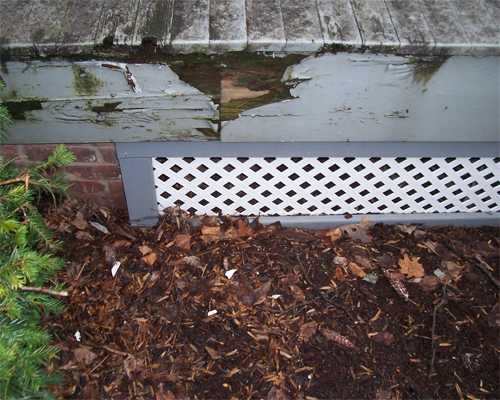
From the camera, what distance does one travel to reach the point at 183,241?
259cm

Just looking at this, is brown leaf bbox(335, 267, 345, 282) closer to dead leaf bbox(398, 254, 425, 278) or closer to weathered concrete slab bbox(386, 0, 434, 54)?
dead leaf bbox(398, 254, 425, 278)

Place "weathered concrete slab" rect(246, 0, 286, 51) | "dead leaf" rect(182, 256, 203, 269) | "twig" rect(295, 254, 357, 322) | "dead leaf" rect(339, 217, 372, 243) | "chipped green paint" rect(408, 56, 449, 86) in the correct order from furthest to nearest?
"dead leaf" rect(339, 217, 372, 243), "dead leaf" rect(182, 256, 203, 269), "twig" rect(295, 254, 357, 322), "chipped green paint" rect(408, 56, 449, 86), "weathered concrete slab" rect(246, 0, 286, 51)

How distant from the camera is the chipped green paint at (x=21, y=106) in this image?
6.75 ft

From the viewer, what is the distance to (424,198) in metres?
2.83

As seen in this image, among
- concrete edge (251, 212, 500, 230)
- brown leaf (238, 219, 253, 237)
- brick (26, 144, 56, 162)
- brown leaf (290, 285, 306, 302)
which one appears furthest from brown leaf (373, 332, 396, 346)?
brick (26, 144, 56, 162)

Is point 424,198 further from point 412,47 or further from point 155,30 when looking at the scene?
point 155,30

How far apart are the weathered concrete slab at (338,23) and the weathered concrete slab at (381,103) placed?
77mm

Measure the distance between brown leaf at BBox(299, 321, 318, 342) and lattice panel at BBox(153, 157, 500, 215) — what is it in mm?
892

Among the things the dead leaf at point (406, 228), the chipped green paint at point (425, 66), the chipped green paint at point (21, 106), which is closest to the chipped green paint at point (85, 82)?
the chipped green paint at point (21, 106)

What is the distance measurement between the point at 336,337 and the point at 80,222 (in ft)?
6.21

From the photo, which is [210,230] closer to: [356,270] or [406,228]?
[356,270]

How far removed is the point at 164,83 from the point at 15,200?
0.93m

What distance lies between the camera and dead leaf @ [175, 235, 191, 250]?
8.47ft

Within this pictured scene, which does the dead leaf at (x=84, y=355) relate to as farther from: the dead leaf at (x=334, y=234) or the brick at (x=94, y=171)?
the dead leaf at (x=334, y=234)
